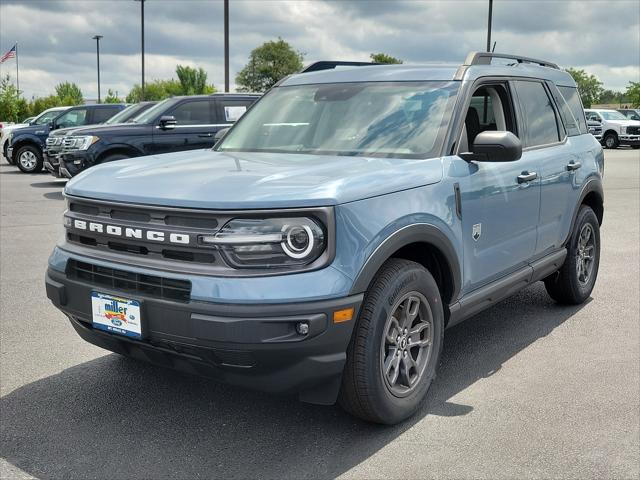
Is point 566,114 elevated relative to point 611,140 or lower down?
elevated

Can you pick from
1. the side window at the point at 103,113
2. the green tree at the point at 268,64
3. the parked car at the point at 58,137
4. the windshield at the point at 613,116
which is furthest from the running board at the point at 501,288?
the green tree at the point at 268,64

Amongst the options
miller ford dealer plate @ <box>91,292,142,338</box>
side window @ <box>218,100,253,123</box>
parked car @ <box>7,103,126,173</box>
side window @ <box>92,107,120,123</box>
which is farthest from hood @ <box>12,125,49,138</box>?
miller ford dealer plate @ <box>91,292,142,338</box>

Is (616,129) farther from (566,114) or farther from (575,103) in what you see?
(566,114)

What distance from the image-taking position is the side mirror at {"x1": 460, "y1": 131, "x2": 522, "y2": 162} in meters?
3.95

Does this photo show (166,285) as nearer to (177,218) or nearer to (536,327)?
(177,218)

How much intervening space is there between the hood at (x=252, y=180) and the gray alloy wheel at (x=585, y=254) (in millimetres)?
2471

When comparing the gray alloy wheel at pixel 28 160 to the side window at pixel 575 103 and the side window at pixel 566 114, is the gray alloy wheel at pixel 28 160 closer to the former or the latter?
the side window at pixel 575 103

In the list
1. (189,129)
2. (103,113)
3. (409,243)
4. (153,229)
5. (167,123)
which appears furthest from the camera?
(103,113)

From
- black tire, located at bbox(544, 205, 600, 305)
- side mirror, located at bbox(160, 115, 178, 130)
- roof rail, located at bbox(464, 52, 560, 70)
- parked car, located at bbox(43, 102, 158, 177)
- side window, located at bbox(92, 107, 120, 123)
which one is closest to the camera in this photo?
roof rail, located at bbox(464, 52, 560, 70)

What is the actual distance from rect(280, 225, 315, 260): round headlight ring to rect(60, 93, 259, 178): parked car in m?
9.99

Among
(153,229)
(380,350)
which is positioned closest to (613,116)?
(380,350)

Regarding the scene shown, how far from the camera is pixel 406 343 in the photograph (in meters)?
3.74

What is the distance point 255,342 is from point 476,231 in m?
1.69

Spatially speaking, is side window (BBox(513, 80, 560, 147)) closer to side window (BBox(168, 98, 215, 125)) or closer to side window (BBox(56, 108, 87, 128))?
side window (BBox(168, 98, 215, 125))
